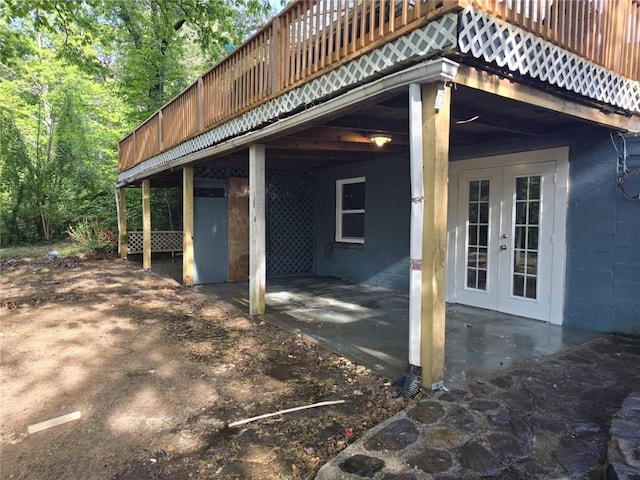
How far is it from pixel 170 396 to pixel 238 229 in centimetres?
568

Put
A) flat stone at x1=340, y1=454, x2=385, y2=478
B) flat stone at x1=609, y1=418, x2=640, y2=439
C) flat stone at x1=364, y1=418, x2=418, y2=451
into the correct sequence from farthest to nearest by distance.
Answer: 1. flat stone at x1=364, y1=418, x2=418, y2=451
2. flat stone at x1=609, y1=418, x2=640, y2=439
3. flat stone at x1=340, y1=454, x2=385, y2=478

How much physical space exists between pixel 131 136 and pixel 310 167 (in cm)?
560

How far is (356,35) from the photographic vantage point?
10.8 feet

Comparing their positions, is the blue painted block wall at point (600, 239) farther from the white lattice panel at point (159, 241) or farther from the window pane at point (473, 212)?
the white lattice panel at point (159, 241)

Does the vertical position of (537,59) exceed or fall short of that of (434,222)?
it exceeds it

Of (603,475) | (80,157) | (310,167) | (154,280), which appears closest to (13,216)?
(80,157)

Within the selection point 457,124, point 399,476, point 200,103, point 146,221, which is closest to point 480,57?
point 457,124

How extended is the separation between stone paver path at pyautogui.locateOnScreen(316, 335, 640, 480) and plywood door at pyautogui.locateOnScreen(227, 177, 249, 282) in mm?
6233

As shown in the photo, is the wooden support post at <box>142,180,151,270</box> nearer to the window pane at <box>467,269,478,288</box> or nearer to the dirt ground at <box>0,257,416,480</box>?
the dirt ground at <box>0,257,416,480</box>

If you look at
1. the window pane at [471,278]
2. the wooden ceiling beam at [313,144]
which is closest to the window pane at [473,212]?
the window pane at [471,278]

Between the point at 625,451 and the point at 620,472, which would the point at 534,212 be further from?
the point at 620,472

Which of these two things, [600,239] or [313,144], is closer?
[600,239]

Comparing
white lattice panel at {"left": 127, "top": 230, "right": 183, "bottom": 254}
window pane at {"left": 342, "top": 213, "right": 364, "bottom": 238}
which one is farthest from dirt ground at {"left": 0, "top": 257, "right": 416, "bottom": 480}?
white lattice panel at {"left": 127, "top": 230, "right": 183, "bottom": 254}

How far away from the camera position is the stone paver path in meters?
2.09
